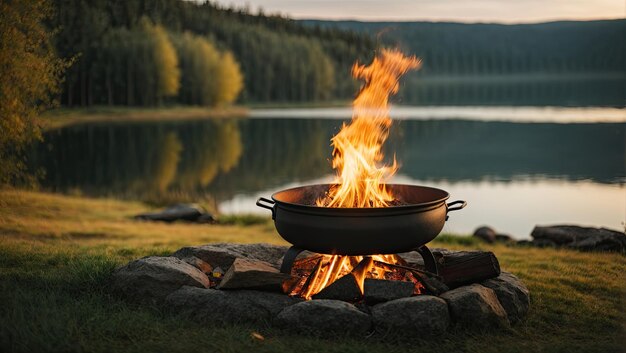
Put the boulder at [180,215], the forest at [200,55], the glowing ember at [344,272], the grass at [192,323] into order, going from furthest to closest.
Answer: the forest at [200,55]
the boulder at [180,215]
the glowing ember at [344,272]
the grass at [192,323]

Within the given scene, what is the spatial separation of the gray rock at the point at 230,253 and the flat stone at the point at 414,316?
190 centimetres

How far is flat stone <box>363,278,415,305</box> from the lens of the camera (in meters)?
5.87

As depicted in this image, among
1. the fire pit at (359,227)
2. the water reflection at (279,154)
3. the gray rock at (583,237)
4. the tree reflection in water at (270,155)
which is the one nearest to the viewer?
the fire pit at (359,227)

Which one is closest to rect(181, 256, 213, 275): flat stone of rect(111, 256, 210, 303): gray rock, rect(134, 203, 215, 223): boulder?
rect(111, 256, 210, 303): gray rock

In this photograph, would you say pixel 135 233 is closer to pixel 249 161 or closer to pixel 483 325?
pixel 483 325

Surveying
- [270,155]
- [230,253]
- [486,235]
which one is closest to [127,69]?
[270,155]

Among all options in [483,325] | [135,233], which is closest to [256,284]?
[483,325]

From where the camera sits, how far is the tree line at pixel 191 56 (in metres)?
54.7

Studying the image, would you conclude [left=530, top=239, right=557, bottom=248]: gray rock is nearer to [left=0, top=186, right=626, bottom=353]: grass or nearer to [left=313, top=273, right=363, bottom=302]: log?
[left=0, top=186, right=626, bottom=353]: grass

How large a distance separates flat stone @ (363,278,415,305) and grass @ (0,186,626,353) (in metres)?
0.49

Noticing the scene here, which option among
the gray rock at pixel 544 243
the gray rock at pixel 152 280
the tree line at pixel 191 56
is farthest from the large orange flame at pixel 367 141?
the tree line at pixel 191 56

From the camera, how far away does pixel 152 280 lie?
620 centimetres

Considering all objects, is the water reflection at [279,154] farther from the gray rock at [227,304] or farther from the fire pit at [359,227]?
the fire pit at [359,227]

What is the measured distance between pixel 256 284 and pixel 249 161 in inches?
1069
